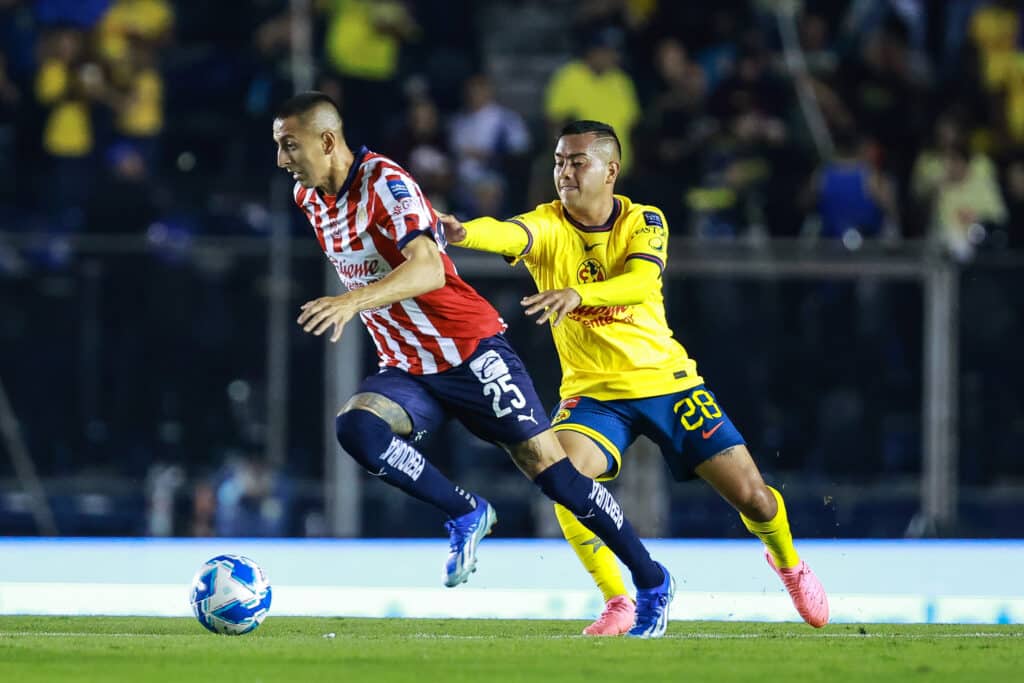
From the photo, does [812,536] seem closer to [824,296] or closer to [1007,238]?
[824,296]

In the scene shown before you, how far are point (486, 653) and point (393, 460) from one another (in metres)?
0.99

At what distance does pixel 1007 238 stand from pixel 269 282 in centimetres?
520

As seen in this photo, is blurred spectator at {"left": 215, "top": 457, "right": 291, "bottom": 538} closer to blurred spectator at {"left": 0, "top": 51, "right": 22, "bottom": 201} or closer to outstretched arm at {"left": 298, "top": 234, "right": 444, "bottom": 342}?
blurred spectator at {"left": 0, "top": 51, "right": 22, "bottom": 201}

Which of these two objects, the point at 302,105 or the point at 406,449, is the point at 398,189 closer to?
the point at 302,105

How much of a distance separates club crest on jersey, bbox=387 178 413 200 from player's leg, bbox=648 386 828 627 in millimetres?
1574

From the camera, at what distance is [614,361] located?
7680mm

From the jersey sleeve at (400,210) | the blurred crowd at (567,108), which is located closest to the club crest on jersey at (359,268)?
the jersey sleeve at (400,210)

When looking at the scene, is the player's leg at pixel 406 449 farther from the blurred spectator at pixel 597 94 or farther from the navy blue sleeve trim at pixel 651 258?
the blurred spectator at pixel 597 94

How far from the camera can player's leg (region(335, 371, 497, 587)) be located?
22.8 ft

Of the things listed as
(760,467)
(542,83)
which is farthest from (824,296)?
(542,83)

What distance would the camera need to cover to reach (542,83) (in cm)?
1517

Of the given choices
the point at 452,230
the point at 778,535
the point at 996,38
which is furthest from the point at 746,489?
the point at 996,38

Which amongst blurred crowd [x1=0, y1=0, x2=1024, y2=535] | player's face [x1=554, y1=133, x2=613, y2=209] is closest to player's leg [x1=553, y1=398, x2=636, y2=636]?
player's face [x1=554, y1=133, x2=613, y2=209]

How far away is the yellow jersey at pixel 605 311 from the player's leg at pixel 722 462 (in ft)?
0.42
